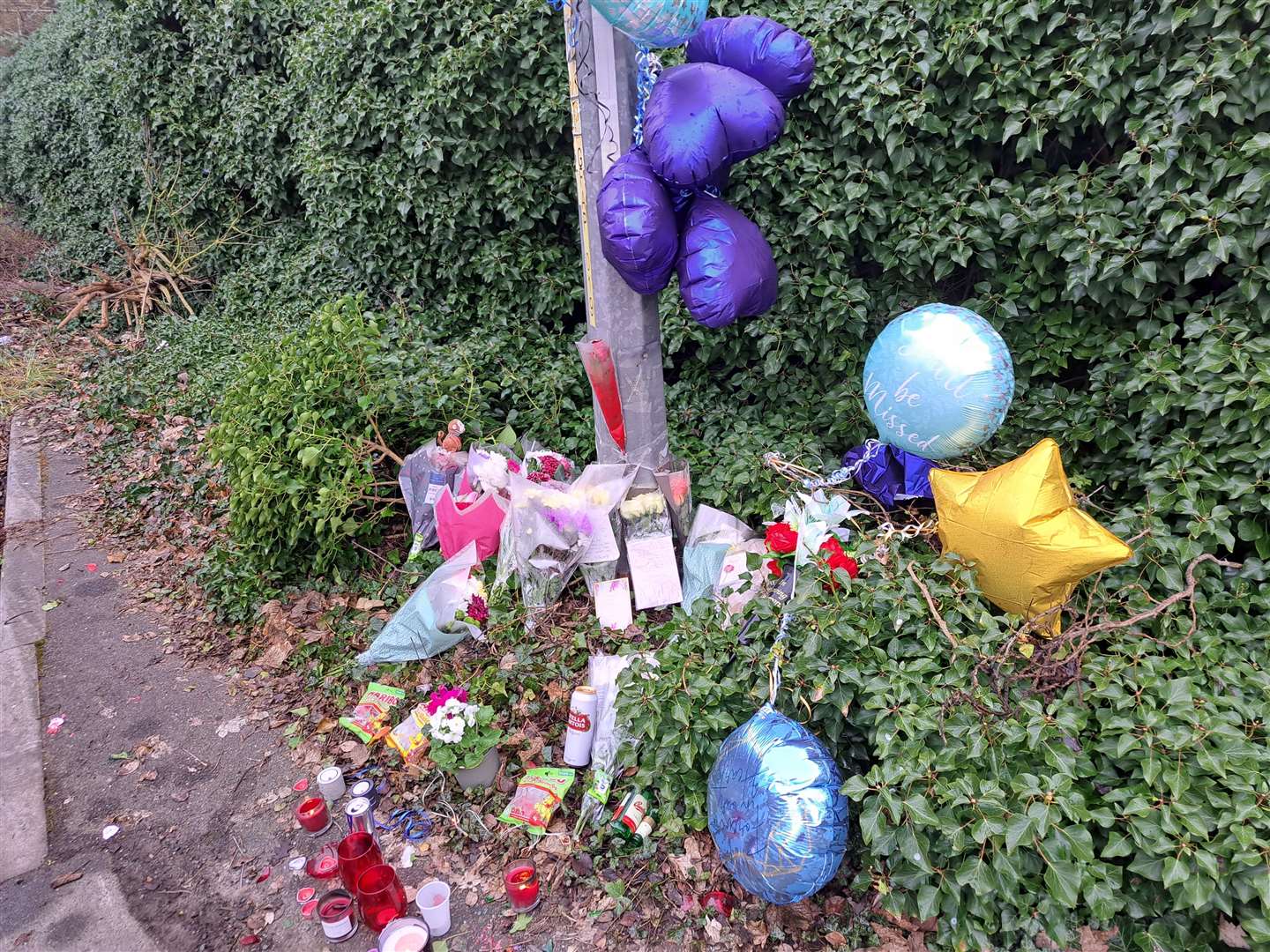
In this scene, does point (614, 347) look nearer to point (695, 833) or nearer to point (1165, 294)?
point (695, 833)

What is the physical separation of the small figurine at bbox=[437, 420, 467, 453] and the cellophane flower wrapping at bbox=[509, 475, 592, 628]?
632mm

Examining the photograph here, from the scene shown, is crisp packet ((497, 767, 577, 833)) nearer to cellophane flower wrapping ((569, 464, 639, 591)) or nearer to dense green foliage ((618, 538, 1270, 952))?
dense green foliage ((618, 538, 1270, 952))

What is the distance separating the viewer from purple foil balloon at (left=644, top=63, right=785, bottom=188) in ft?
7.88

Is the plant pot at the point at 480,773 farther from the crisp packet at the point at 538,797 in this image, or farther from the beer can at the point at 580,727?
the beer can at the point at 580,727

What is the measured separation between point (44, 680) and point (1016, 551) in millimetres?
4406

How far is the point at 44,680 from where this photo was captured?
353 centimetres

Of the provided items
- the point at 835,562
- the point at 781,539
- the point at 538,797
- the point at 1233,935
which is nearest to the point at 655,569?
the point at 781,539

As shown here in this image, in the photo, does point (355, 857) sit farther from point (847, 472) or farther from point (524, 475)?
point (847, 472)

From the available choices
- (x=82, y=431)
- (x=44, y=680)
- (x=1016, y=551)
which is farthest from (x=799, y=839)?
(x=82, y=431)

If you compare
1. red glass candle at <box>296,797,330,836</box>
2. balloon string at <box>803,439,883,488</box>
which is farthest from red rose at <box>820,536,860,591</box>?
red glass candle at <box>296,797,330,836</box>

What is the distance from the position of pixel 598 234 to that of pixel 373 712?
2.17 meters

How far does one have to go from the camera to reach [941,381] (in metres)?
2.31

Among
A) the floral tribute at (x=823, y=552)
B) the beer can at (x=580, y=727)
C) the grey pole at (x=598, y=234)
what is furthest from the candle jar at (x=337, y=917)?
the grey pole at (x=598, y=234)

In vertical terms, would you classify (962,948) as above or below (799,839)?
below
